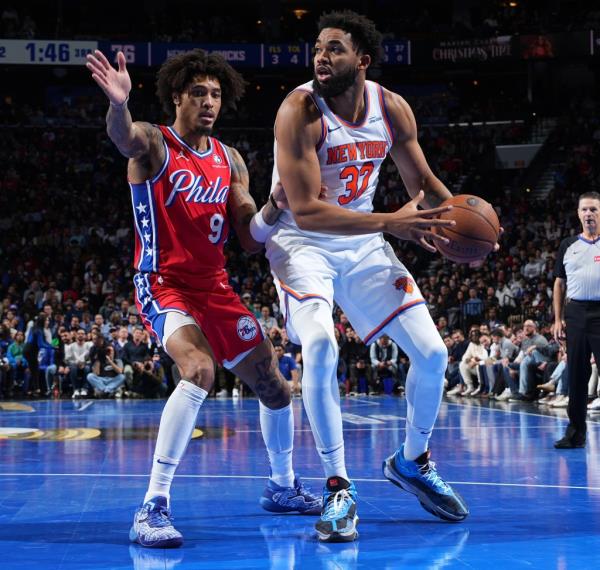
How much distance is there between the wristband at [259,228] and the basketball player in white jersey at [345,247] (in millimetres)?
41

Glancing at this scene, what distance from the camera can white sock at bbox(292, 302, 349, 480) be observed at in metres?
4.37

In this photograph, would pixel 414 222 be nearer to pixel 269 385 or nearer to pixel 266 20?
pixel 269 385

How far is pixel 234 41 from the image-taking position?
29.0 m

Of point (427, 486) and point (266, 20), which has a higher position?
point (266, 20)

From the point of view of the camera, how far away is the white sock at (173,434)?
14.2 ft

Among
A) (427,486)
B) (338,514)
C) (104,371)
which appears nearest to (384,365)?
(104,371)

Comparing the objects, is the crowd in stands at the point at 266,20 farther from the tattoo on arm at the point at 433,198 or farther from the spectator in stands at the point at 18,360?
the tattoo on arm at the point at 433,198

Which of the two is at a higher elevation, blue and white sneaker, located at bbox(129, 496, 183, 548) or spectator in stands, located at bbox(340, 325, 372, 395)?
blue and white sneaker, located at bbox(129, 496, 183, 548)

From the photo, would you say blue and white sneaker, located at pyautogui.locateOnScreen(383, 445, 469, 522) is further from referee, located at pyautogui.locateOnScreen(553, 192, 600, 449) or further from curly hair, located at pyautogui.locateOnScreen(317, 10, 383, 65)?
referee, located at pyautogui.locateOnScreen(553, 192, 600, 449)

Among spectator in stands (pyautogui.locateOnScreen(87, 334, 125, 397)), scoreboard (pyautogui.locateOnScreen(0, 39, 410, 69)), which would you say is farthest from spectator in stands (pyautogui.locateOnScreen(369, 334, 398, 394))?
scoreboard (pyautogui.locateOnScreen(0, 39, 410, 69))

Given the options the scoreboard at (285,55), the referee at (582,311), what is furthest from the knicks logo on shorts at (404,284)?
the scoreboard at (285,55)

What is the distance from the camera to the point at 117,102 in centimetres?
438

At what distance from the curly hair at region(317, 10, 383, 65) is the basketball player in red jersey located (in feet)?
2.44

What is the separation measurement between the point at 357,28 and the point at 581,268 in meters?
3.86
